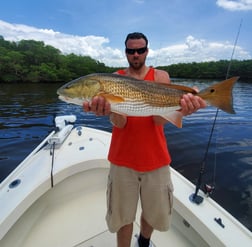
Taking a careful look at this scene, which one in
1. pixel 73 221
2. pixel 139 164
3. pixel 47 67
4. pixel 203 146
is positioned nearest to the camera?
pixel 139 164

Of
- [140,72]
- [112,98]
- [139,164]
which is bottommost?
[139,164]

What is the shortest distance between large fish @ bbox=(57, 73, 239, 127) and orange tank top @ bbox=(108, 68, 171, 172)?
0.16 m

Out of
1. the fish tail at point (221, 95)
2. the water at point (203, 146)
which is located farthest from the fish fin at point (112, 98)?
the water at point (203, 146)

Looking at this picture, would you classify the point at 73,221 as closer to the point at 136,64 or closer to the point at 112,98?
the point at 112,98

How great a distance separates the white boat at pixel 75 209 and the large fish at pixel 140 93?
1.37m

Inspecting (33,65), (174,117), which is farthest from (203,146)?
(33,65)

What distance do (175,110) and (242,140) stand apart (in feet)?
28.5

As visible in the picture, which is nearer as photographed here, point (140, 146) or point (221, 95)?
point (221, 95)

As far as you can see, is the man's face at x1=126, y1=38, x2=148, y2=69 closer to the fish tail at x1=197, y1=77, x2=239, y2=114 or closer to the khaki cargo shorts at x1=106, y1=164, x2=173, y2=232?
the fish tail at x1=197, y1=77, x2=239, y2=114

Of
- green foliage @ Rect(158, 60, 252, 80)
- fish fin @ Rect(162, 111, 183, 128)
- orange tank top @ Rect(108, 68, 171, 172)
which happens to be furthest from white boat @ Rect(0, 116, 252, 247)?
green foliage @ Rect(158, 60, 252, 80)

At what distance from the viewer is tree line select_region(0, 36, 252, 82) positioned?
4584cm

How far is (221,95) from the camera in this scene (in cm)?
204

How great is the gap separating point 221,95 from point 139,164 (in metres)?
1.07

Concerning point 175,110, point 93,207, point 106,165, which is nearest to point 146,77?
point 175,110
